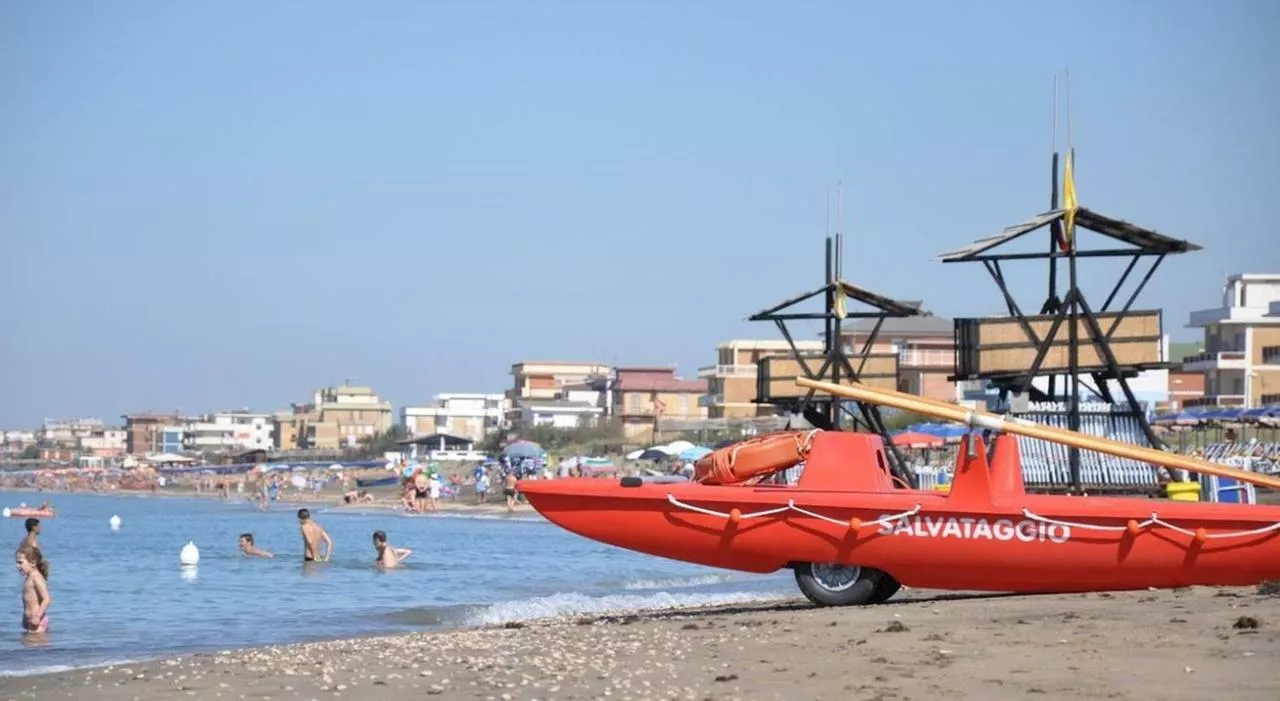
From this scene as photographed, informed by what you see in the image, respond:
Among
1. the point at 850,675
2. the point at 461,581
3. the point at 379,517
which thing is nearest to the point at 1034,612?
the point at 850,675

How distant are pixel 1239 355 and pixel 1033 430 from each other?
6580 centimetres

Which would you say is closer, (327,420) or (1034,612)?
(1034,612)

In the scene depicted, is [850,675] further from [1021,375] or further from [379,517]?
[379,517]

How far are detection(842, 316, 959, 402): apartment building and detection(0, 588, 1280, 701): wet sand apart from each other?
72.2 meters

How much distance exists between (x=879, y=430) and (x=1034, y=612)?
2394 cm

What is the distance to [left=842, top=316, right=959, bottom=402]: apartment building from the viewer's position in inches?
3590

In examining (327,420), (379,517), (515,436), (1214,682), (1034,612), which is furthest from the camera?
(327,420)

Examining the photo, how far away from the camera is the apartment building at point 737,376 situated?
340 ft

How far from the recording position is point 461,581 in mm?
25516

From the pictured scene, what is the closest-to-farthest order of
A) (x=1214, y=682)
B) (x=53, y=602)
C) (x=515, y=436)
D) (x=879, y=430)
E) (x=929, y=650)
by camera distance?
(x=1214, y=682)
(x=929, y=650)
(x=53, y=602)
(x=879, y=430)
(x=515, y=436)

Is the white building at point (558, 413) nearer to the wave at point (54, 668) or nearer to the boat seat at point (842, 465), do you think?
Answer: the wave at point (54, 668)

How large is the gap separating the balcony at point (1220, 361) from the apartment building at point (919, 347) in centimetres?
1360

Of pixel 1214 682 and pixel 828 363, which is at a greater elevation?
pixel 828 363

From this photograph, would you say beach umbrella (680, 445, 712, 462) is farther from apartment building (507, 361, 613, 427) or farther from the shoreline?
apartment building (507, 361, 613, 427)
